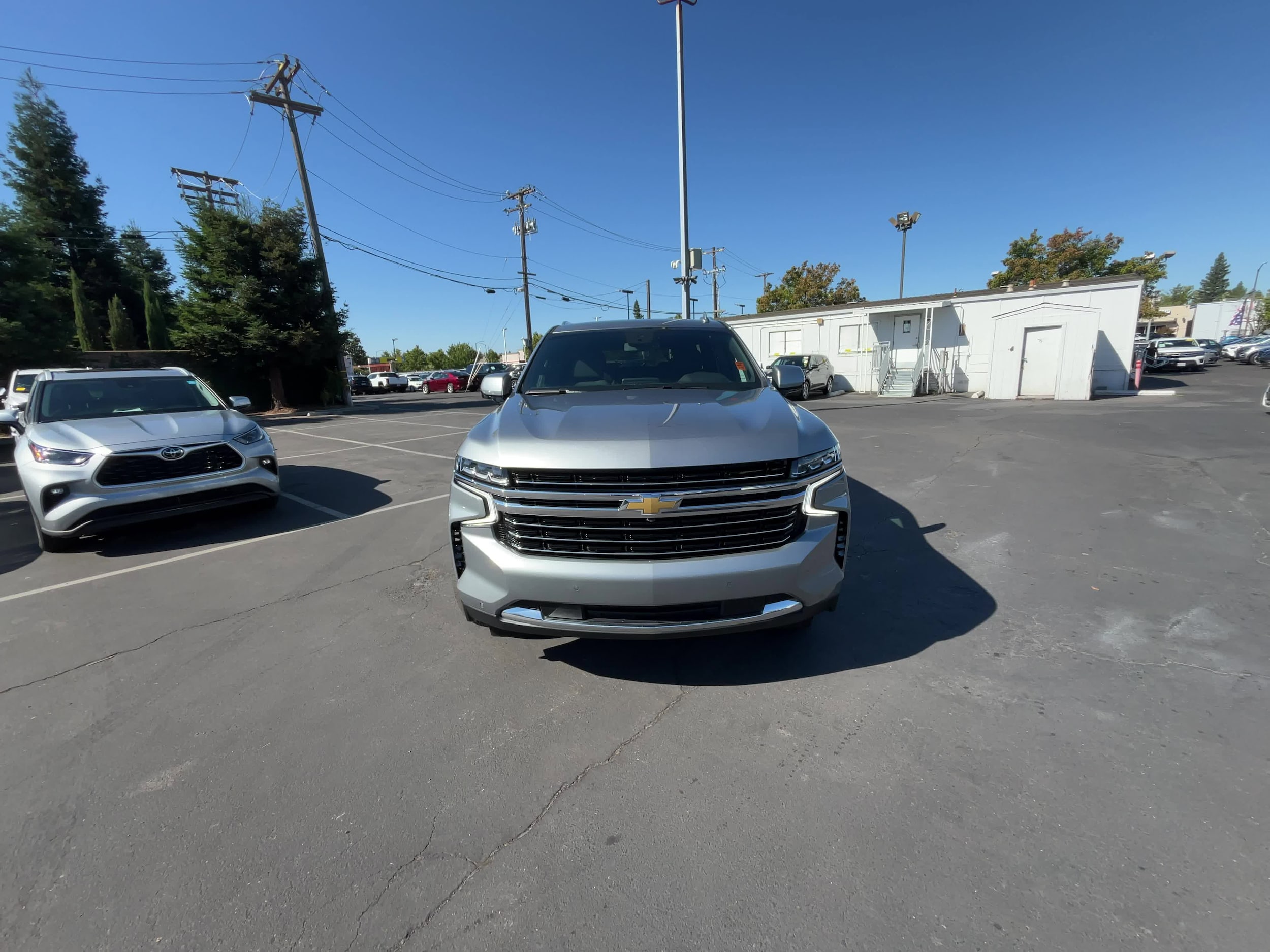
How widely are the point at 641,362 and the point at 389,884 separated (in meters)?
3.12

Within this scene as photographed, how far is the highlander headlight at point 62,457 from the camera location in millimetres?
4652

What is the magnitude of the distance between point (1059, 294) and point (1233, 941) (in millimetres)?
21714

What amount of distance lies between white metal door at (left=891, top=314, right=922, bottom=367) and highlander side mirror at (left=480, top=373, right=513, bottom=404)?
21022 millimetres

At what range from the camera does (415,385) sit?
41.8m

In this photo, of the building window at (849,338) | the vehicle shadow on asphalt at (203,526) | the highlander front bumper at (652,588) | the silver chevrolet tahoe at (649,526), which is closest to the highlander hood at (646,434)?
the silver chevrolet tahoe at (649,526)

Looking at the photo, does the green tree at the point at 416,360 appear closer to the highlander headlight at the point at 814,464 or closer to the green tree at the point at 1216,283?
the highlander headlight at the point at 814,464

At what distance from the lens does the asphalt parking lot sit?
1638 millimetres

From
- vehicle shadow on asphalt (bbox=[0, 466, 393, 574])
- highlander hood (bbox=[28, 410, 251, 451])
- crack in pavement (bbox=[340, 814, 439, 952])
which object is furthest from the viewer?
vehicle shadow on asphalt (bbox=[0, 466, 393, 574])

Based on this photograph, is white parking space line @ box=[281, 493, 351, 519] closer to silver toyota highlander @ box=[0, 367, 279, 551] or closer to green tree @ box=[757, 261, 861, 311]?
silver toyota highlander @ box=[0, 367, 279, 551]

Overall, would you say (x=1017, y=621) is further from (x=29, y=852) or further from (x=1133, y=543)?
(x=29, y=852)

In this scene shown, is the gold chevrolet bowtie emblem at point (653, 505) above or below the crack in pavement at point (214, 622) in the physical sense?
above

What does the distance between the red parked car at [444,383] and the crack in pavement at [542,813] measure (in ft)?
122

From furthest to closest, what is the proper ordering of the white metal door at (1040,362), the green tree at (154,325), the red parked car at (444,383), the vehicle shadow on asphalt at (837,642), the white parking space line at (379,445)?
the red parked car at (444,383) < the green tree at (154,325) < the white metal door at (1040,362) < the white parking space line at (379,445) < the vehicle shadow on asphalt at (837,642)

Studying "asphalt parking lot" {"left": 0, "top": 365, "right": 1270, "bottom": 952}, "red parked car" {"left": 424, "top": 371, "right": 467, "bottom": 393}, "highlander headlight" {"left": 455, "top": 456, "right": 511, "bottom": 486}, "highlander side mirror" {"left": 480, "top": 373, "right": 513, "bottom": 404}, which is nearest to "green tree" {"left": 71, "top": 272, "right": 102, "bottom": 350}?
"red parked car" {"left": 424, "top": 371, "right": 467, "bottom": 393}
